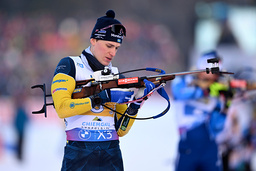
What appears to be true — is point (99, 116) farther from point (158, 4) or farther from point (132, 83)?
point (158, 4)

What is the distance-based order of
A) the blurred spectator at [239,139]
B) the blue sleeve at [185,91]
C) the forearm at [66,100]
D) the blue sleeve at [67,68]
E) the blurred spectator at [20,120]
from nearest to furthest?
1. the forearm at [66,100]
2. the blue sleeve at [67,68]
3. the blue sleeve at [185,91]
4. the blurred spectator at [239,139]
5. the blurred spectator at [20,120]

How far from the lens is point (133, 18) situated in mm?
16312

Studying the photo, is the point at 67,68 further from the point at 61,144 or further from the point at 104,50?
the point at 61,144

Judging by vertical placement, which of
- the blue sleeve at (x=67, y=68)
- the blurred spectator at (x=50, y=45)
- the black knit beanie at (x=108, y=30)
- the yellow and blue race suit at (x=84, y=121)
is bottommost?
the yellow and blue race suit at (x=84, y=121)

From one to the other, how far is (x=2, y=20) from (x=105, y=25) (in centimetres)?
1358

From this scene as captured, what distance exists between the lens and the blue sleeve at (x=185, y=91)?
4664 millimetres

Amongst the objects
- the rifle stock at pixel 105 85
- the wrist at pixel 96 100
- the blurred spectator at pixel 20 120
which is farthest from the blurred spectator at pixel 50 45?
the wrist at pixel 96 100

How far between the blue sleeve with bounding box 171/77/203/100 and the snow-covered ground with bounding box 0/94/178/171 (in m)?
2.11

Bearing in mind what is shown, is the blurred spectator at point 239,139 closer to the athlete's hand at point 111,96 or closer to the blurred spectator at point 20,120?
the blurred spectator at point 20,120

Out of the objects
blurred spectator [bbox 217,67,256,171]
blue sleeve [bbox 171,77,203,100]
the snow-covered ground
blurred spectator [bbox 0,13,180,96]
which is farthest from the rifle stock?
blurred spectator [bbox 0,13,180,96]

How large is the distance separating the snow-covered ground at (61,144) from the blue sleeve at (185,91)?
211 cm

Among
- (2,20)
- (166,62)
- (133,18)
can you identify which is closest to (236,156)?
(166,62)

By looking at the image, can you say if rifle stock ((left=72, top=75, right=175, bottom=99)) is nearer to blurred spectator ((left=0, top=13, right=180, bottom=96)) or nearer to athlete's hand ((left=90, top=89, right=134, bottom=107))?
athlete's hand ((left=90, top=89, right=134, bottom=107))

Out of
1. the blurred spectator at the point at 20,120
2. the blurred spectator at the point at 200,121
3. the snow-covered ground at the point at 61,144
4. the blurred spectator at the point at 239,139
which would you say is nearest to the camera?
the blurred spectator at the point at 200,121
